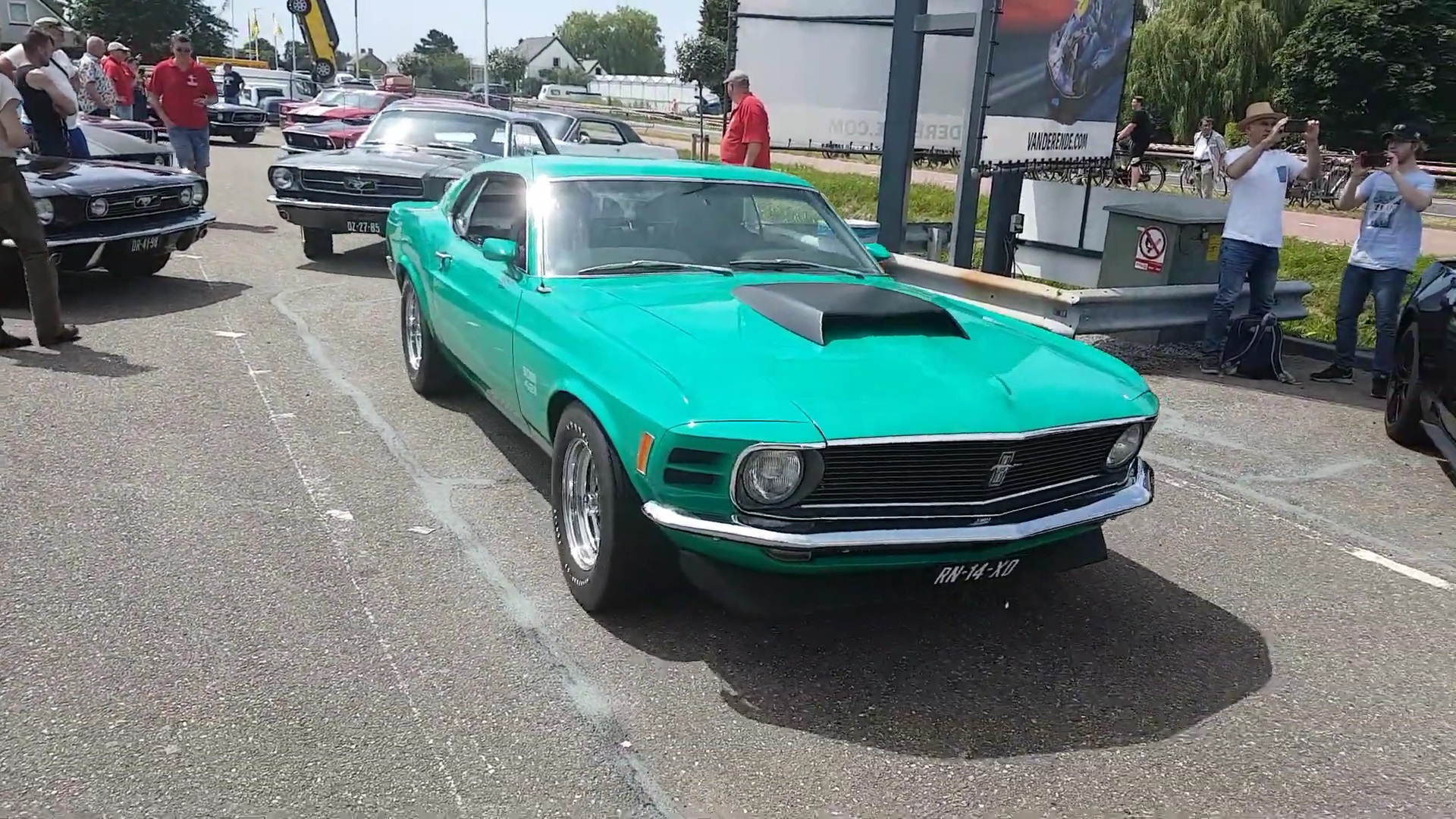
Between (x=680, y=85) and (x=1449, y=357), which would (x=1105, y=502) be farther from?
(x=680, y=85)

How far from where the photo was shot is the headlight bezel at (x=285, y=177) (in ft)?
33.7

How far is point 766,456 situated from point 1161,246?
22.5 ft

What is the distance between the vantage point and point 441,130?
11.4 metres

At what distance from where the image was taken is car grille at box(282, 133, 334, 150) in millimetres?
17850

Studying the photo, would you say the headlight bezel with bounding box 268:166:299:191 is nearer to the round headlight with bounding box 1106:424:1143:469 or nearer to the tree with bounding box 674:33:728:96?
the round headlight with bounding box 1106:424:1143:469

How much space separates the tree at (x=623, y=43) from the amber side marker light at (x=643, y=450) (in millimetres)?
137394

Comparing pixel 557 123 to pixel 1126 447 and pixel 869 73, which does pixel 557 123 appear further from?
pixel 1126 447

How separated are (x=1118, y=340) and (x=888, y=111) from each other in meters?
2.81

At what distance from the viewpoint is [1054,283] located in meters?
11.8

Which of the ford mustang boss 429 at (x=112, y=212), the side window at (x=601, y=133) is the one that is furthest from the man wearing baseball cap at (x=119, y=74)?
the ford mustang boss 429 at (x=112, y=212)

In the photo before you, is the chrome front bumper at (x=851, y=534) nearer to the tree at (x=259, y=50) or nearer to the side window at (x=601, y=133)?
the side window at (x=601, y=133)

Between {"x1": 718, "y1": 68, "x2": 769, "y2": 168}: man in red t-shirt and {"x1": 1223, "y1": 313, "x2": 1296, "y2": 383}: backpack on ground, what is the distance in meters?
4.16

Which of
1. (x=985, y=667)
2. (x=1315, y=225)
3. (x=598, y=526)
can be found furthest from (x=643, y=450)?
(x=1315, y=225)

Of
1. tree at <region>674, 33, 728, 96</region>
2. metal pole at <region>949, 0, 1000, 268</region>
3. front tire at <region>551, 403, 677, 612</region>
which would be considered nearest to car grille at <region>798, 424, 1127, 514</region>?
front tire at <region>551, 403, 677, 612</region>
